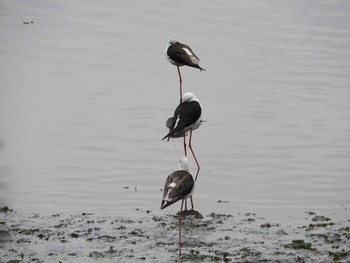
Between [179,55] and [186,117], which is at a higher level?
[179,55]

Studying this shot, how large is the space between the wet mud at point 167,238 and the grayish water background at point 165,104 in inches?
17.1

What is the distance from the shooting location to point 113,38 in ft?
60.8

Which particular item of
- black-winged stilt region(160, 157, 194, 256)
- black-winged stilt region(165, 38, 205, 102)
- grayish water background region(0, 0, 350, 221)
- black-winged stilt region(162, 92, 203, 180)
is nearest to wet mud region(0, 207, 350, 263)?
black-winged stilt region(160, 157, 194, 256)

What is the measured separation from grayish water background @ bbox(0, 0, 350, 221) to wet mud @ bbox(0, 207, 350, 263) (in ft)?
1.43

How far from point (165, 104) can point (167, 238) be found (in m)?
5.45

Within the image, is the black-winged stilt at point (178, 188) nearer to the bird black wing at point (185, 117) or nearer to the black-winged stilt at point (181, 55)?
the bird black wing at point (185, 117)

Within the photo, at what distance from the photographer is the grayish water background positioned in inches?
430

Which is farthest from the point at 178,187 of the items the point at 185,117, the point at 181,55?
the point at 181,55

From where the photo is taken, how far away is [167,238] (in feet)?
29.9

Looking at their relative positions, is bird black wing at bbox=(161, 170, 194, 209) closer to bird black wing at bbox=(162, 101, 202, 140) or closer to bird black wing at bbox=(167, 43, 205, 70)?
bird black wing at bbox=(162, 101, 202, 140)

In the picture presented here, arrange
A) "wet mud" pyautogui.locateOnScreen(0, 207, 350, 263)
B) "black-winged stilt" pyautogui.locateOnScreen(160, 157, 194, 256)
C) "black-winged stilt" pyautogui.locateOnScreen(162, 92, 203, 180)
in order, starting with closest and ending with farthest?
"wet mud" pyautogui.locateOnScreen(0, 207, 350, 263) → "black-winged stilt" pyautogui.locateOnScreen(160, 157, 194, 256) → "black-winged stilt" pyautogui.locateOnScreen(162, 92, 203, 180)

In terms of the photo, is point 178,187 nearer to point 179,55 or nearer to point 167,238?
point 167,238

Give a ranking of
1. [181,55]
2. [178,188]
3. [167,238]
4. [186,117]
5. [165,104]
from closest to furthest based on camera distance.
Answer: [167,238]
[178,188]
[186,117]
[181,55]
[165,104]

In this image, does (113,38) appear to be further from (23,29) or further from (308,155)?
(308,155)
